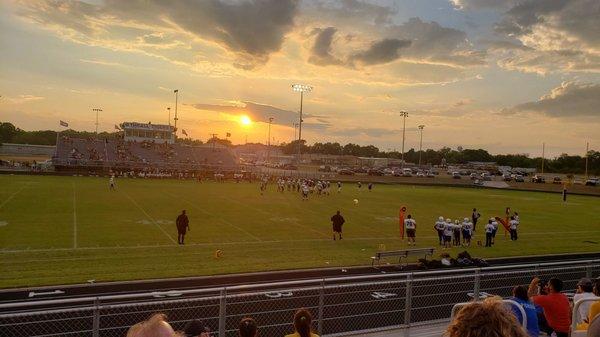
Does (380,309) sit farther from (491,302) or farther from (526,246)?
(526,246)

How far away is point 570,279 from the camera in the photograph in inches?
670

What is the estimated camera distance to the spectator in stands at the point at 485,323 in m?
2.52

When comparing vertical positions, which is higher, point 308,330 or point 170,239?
point 308,330

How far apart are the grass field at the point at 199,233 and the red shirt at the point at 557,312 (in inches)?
427

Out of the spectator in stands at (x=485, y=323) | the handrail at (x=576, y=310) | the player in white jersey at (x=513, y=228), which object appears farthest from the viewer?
the player in white jersey at (x=513, y=228)

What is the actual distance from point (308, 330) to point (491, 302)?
262 cm

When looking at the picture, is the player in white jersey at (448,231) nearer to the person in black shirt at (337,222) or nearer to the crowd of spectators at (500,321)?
the person in black shirt at (337,222)

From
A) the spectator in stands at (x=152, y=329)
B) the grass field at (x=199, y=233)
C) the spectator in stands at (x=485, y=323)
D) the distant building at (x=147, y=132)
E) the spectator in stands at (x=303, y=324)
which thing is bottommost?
the grass field at (x=199, y=233)

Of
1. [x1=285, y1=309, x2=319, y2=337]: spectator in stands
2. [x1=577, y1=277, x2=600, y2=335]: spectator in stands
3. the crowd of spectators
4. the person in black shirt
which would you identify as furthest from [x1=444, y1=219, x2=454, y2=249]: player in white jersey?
[x1=285, y1=309, x2=319, y2=337]: spectator in stands

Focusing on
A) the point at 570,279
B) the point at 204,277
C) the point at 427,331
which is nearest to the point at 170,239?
the point at 204,277

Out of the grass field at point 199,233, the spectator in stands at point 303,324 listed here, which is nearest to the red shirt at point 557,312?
the spectator in stands at point 303,324

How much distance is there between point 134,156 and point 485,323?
86819mm

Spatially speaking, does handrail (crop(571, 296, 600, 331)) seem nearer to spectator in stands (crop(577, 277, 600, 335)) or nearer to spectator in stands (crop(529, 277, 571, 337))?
spectator in stands (crop(577, 277, 600, 335))

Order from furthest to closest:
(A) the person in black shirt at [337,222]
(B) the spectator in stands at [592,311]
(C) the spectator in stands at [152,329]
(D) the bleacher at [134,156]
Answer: (D) the bleacher at [134,156] → (A) the person in black shirt at [337,222] → (B) the spectator in stands at [592,311] → (C) the spectator in stands at [152,329]
